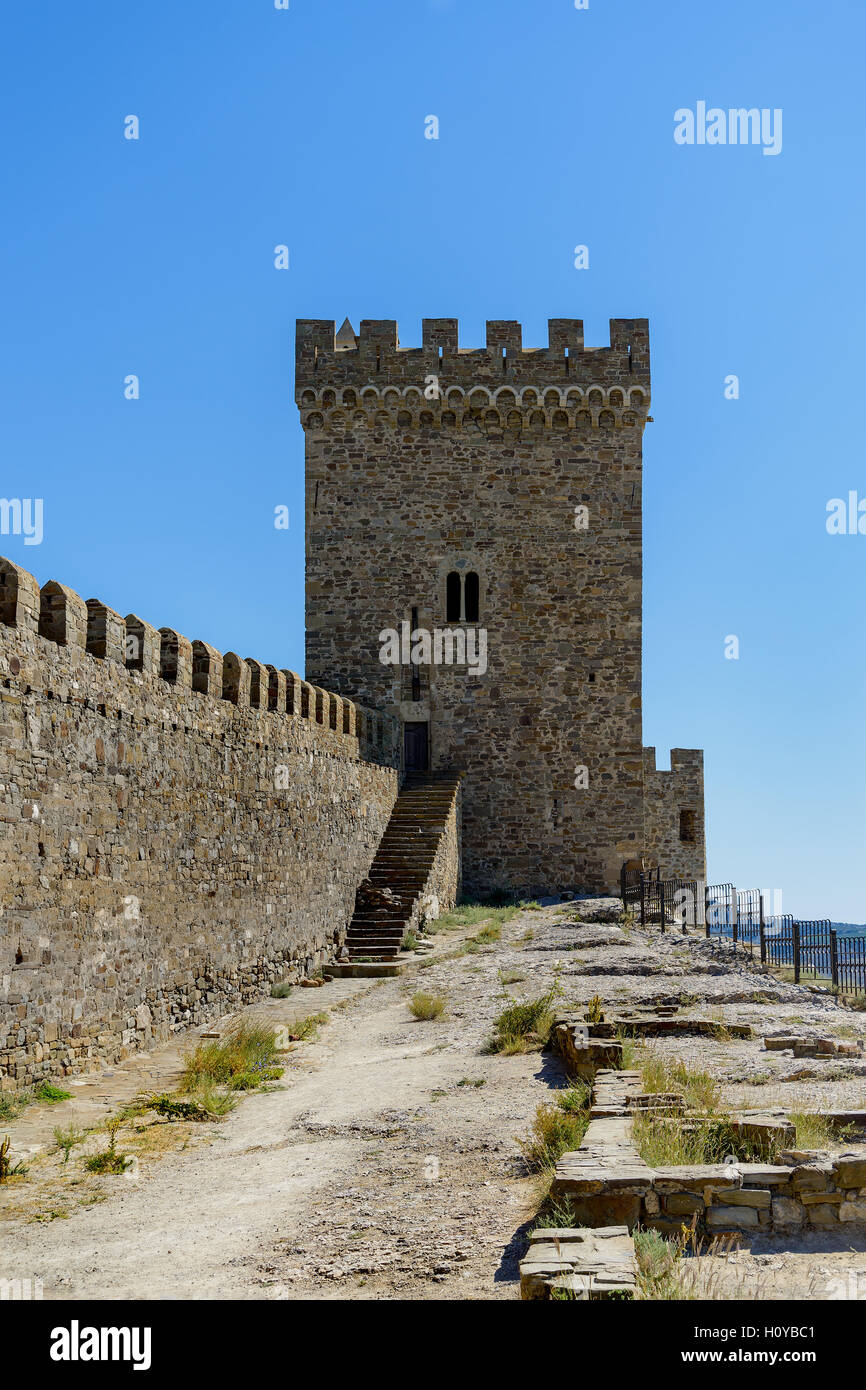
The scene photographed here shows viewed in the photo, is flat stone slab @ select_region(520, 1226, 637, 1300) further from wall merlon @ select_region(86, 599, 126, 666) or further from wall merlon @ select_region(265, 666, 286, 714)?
wall merlon @ select_region(265, 666, 286, 714)

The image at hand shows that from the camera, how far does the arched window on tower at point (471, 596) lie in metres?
25.3

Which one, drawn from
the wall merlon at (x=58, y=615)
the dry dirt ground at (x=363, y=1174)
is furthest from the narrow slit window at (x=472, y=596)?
the wall merlon at (x=58, y=615)

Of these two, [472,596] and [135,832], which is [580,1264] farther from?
[472,596]

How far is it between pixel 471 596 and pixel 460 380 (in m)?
4.50

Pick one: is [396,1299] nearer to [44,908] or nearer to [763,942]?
[44,908]

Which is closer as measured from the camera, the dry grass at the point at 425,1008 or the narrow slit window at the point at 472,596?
the dry grass at the point at 425,1008

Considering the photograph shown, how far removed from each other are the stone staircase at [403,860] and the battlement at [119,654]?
10.9 feet

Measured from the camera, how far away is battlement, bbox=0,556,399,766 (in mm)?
8891

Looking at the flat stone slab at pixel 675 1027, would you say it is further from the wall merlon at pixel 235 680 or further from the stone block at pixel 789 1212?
the wall merlon at pixel 235 680

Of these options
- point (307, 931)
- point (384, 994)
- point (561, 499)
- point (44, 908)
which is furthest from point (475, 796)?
point (44, 908)

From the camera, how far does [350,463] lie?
2555 cm

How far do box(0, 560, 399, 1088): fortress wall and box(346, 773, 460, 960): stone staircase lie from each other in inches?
54.5

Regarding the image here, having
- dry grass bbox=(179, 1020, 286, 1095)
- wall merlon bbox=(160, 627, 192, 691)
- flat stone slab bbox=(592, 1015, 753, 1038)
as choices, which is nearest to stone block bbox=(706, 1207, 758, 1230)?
dry grass bbox=(179, 1020, 286, 1095)

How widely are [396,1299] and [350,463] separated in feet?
72.5
